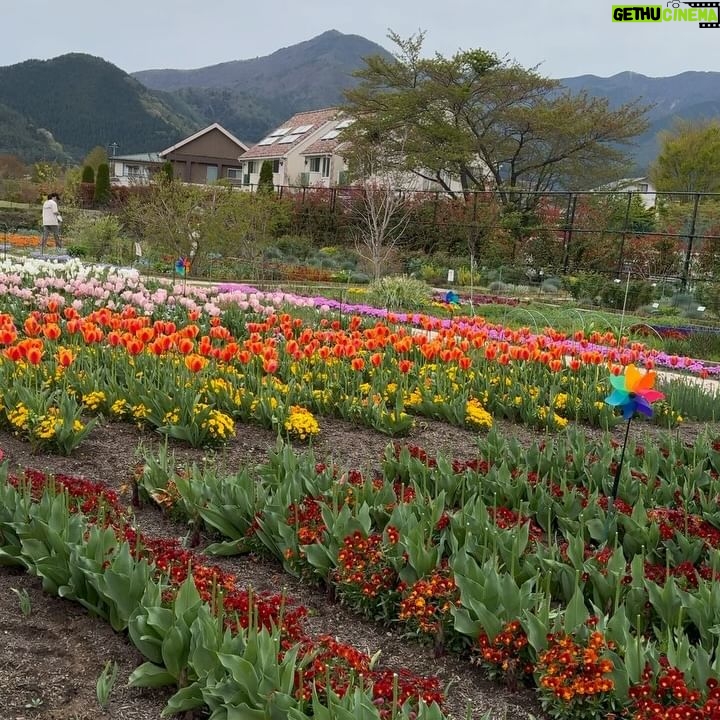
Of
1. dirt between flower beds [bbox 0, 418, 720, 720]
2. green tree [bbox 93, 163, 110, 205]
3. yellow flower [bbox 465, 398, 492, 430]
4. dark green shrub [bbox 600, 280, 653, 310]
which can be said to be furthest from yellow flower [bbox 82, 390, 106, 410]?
green tree [bbox 93, 163, 110, 205]

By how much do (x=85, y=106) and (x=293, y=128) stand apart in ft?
223

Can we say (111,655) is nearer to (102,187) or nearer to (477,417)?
(477,417)

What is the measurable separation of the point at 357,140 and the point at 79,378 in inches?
1173

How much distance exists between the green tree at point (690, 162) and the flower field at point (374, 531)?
156ft

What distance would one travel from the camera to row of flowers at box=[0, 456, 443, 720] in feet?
6.69

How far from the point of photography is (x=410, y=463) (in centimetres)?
373

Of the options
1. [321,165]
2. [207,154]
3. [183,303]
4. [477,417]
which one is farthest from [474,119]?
[207,154]

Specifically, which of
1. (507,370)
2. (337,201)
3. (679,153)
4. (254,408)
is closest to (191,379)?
(254,408)

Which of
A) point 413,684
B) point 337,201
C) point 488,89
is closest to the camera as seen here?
point 413,684

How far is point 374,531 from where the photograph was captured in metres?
3.29

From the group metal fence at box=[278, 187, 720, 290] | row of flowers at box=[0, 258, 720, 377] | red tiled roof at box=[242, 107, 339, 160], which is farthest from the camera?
red tiled roof at box=[242, 107, 339, 160]

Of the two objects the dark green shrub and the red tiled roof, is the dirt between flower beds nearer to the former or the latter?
the dark green shrub

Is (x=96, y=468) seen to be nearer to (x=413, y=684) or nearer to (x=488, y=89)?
(x=413, y=684)

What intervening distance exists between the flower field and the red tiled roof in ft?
160
